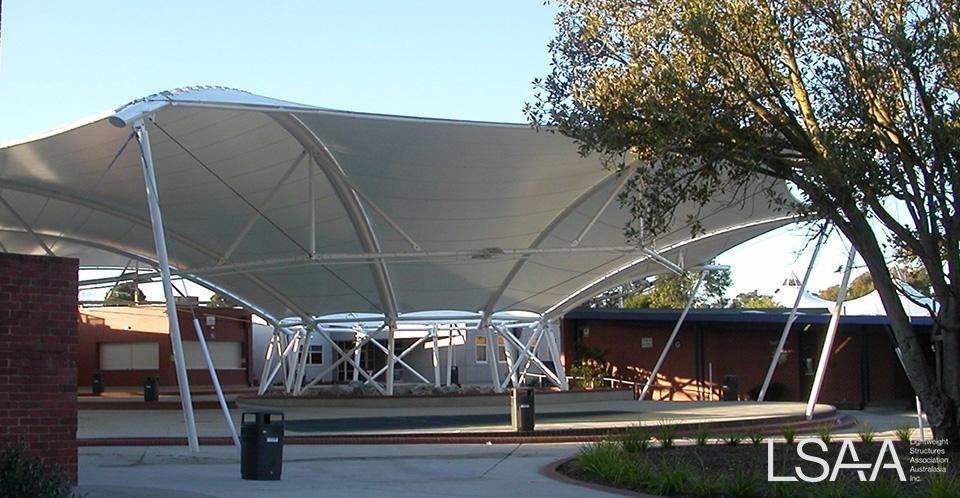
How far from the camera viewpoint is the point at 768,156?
52.0 feet

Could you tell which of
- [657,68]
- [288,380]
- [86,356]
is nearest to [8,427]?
[657,68]

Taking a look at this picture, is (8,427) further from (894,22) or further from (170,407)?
(170,407)

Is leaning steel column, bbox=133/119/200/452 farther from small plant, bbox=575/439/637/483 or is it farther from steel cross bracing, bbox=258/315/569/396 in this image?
steel cross bracing, bbox=258/315/569/396

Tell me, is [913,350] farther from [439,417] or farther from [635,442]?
[439,417]

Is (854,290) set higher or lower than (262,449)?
higher

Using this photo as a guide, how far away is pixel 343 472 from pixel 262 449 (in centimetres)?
202

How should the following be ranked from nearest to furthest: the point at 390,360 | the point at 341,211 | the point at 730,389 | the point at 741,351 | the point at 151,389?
the point at 341,211, the point at 730,389, the point at 390,360, the point at 151,389, the point at 741,351

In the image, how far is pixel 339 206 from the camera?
106ft

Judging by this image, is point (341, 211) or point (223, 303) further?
point (223, 303)

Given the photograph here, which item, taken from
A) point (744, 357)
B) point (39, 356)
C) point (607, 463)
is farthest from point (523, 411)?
Result: point (744, 357)

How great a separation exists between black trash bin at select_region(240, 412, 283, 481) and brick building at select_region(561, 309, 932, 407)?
27979mm

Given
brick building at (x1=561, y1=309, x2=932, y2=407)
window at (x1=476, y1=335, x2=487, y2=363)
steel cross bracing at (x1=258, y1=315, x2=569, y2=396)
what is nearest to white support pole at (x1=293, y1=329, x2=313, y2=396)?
steel cross bracing at (x1=258, y1=315, x2=569, y2=396)

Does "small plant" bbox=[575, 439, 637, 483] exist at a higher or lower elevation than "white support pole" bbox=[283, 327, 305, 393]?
lower

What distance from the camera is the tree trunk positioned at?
15.7 m
